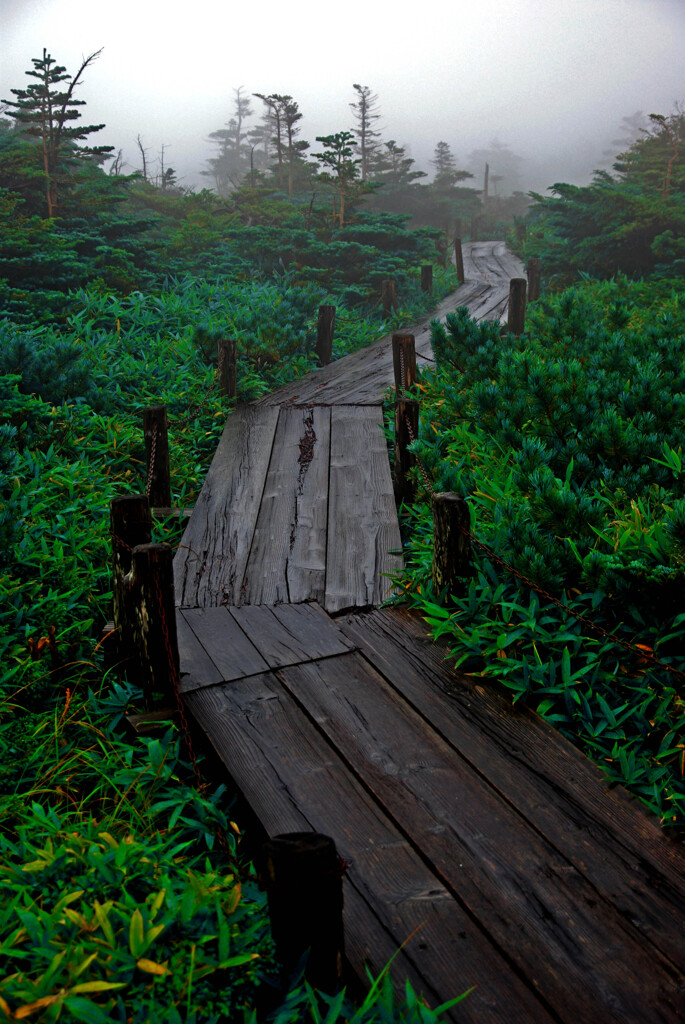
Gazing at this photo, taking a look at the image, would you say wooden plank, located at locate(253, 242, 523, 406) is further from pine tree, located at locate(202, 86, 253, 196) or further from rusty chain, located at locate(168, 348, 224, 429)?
pine tree, located at locate(202, 86, 253, 196)

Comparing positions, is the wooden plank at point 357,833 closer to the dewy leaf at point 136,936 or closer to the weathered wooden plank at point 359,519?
the dewy leaf at point 136,936

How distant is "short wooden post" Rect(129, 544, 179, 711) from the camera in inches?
114

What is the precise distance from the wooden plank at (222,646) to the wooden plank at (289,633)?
0.04 meters

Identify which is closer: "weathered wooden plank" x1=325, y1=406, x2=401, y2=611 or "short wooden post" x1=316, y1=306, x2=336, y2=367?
"weathered wooden plank" x1=325, y1=406, x2=401, y2=611

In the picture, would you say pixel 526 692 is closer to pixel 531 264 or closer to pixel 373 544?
pixel 373 544

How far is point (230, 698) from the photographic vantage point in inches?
121

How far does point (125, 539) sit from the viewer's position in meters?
3.23

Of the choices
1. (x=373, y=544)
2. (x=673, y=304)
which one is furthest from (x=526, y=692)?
(x=673, y=304)

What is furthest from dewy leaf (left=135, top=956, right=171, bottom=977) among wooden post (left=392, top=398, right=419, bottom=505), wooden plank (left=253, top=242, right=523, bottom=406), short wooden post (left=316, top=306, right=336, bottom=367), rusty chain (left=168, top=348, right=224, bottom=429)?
short wooden post (left=316, top=306, right=336, bottom=367)

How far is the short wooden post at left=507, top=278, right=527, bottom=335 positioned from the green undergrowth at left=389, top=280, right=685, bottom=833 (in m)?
5.72

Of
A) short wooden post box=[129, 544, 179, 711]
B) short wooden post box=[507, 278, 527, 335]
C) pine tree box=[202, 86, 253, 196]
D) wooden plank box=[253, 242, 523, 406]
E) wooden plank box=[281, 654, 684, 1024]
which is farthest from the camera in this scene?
pine tree box=[202, 86, 253, 196]

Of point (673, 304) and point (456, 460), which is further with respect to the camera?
point (673, 304)

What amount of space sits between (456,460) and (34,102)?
1318cm

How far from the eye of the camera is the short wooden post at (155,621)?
114 inches
